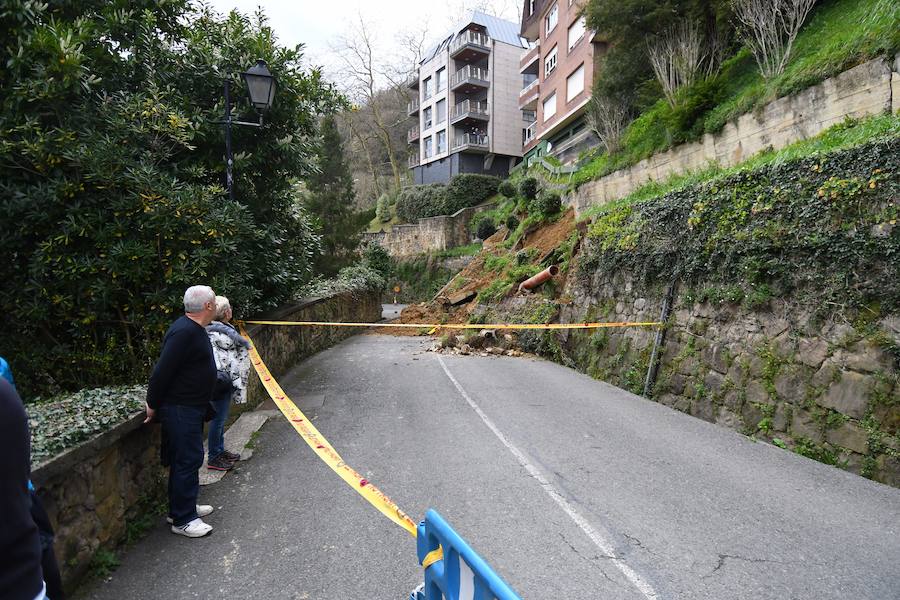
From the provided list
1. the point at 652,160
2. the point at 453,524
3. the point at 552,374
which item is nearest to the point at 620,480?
the point at 453,524

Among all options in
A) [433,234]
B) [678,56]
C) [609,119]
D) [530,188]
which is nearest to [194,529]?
[678,56]

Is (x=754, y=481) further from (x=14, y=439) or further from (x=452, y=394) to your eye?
(x=14, y=439)

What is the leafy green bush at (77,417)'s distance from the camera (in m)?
3.04

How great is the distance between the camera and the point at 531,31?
3656cm

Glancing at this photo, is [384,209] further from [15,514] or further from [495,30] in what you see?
[15,514]

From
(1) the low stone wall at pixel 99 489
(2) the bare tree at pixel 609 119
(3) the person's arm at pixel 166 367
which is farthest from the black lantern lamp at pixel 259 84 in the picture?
(2) the bare tree at pixel 609 119

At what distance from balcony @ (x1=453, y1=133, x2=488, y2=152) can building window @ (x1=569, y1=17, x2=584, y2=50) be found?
1503cm

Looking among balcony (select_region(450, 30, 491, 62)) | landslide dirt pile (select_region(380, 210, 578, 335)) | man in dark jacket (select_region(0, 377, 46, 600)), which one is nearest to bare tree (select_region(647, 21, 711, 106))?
landslide dirt pile (select_region(380, 210, 578, 335))

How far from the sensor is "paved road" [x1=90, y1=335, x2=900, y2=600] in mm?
3252

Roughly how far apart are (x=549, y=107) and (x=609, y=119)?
50.0 feet

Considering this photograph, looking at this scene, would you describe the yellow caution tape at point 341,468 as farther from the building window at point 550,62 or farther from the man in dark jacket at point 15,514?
the building window at point 550,62

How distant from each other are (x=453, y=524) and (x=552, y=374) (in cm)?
661

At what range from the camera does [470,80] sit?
42250 mm

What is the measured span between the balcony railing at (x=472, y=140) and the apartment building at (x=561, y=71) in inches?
239
